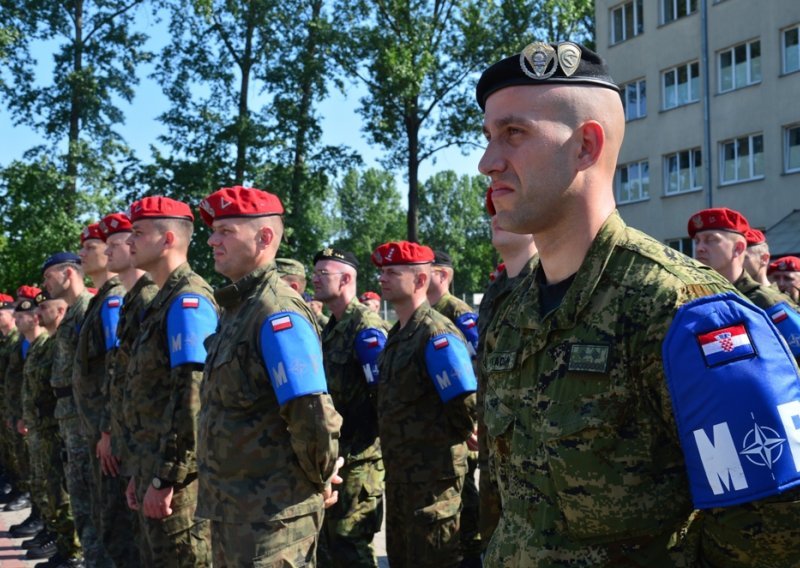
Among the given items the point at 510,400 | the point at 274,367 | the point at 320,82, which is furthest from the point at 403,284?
the point at 320,82

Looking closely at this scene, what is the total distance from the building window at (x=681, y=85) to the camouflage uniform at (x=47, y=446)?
2432 cm

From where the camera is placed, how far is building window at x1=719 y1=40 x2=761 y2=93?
26.2m

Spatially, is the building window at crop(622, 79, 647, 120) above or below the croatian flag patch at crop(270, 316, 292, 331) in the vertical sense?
above

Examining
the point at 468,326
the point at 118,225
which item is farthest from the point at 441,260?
the point at 118,225

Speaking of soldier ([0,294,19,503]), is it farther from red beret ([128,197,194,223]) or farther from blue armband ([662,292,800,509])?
blue armband ([662,292,800,509])

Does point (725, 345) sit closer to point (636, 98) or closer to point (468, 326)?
point (468, 326)

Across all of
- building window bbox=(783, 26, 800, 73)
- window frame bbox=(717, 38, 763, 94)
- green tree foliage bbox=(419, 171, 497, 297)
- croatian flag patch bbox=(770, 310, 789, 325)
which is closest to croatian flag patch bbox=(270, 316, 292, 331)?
croatian flag patch bbox=(770, 310, 789, 325)

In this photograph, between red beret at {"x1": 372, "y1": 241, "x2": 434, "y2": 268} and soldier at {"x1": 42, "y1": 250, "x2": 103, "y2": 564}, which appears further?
soldier at {"x1": 42, "y1": 250, "x2": 103, "y2": 564}

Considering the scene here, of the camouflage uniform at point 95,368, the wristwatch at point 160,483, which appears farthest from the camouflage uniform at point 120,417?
the wristwatch at point 160,483

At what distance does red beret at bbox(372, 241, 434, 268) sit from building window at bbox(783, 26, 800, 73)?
72.3 feet

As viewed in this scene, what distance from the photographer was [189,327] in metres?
4.91

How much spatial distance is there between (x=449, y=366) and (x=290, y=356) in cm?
198

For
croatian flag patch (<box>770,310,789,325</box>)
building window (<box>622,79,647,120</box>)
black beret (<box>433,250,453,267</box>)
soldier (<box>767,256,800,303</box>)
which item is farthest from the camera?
building window (<box>622,79,647,120</box>)

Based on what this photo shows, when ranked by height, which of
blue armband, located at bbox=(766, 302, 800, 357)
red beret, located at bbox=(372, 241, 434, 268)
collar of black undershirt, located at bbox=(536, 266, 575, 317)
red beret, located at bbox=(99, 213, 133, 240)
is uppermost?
red beret, located at bbox=(99, 213, 133, 240)
